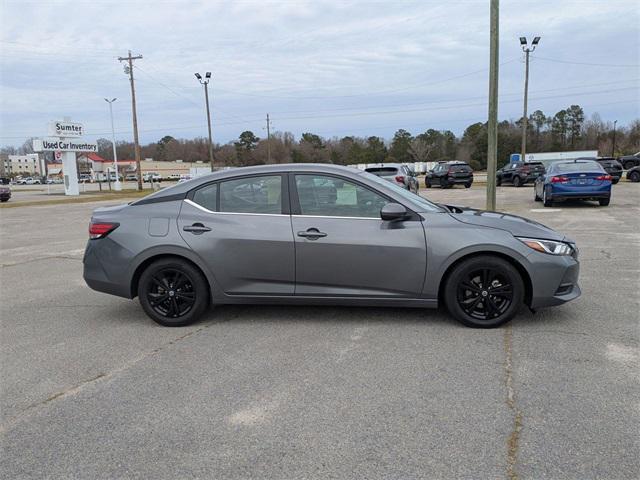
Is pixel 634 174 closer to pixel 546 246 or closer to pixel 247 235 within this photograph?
pixel 546 246

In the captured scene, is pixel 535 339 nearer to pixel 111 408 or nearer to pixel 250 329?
pixel 250 329

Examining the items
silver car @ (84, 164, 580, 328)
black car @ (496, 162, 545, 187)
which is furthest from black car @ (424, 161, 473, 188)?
silver car @ (84, 164, 580, 328)

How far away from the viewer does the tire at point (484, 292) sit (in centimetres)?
473

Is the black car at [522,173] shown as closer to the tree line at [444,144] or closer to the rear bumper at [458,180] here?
the rear bumper at [458,180]

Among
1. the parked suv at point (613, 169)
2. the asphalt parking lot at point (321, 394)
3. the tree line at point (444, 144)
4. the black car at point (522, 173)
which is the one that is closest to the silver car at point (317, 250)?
the asphalt parking lot at point (321, 394)

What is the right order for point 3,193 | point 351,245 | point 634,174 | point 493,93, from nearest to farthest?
1. point 351,245
2. point 493,93
3. point 634,174
4. point 3,193

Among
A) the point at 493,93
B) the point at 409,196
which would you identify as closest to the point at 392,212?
the point at 409,196

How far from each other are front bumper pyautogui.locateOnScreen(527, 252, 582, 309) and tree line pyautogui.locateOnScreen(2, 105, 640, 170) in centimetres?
8138

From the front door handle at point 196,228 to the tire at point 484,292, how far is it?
243 cm

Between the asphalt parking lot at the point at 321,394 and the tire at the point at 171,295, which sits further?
the tire at the point at 171,295

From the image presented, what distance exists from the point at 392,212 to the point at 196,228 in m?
1.95

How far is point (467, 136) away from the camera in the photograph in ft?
314

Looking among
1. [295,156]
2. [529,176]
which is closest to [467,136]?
[295,156]

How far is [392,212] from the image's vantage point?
4.75 meters
